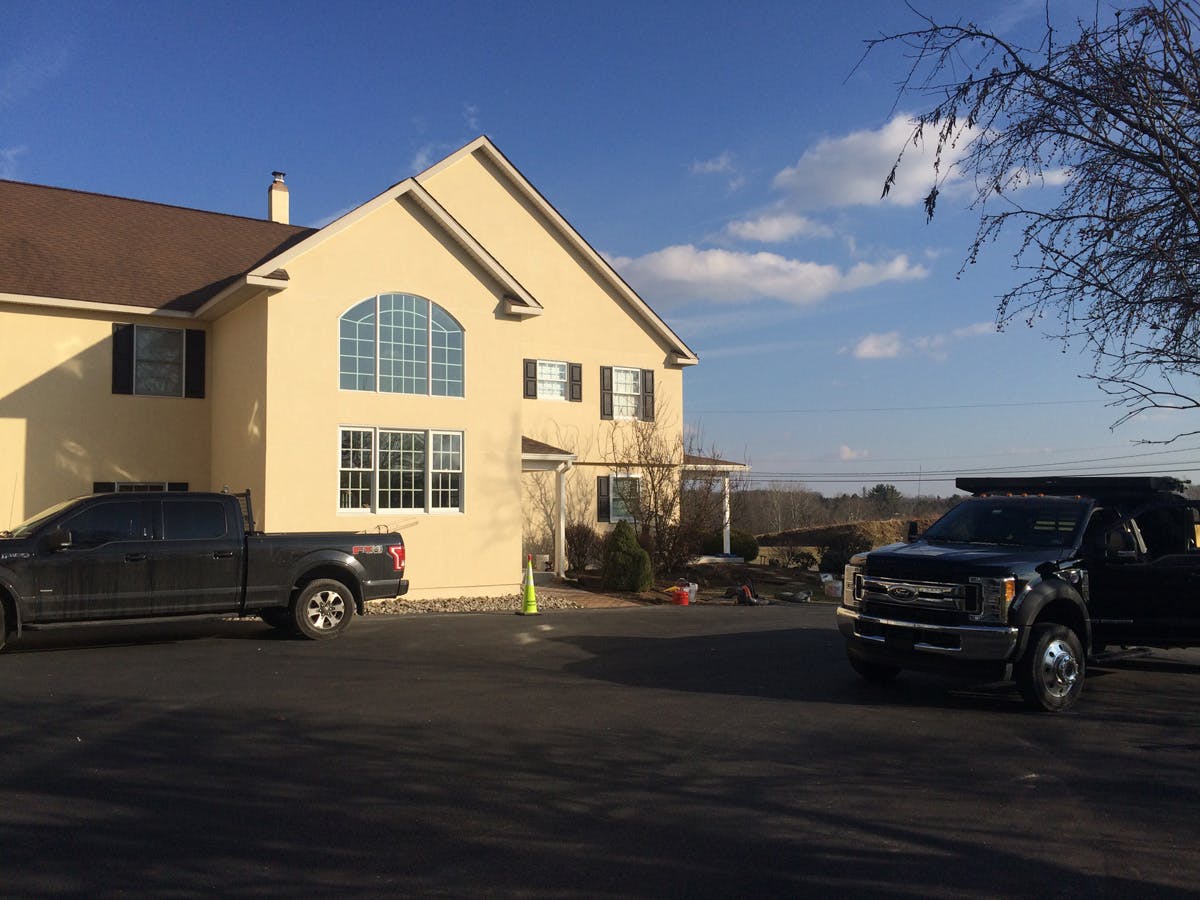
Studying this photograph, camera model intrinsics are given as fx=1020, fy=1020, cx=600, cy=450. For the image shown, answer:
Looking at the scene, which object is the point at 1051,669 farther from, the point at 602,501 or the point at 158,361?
the point at 602,501

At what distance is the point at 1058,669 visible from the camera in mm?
9648

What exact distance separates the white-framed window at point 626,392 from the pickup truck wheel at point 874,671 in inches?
675

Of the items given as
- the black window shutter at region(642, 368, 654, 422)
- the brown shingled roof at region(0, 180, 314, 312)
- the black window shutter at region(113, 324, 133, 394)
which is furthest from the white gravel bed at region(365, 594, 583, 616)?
the black window shutter at region(642, 368, 654, 422)

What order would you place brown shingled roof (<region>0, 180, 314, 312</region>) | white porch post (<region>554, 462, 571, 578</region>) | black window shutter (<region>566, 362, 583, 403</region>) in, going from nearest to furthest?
brown shingled roof (<region>0, 180, 314, 312</region>), white porch post (<region>554, 462, 571, 578</region>), black window shutter (<region>566, 362, 583, 403</region>)

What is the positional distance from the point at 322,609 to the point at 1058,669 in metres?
9.27

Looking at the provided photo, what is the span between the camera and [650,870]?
5289 mm

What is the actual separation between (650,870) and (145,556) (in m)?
9.69

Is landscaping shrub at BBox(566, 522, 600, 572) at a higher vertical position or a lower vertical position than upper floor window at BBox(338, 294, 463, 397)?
lower

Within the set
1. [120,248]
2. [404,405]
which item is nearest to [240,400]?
[404,405]

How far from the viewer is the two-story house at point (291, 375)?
57.4 ft

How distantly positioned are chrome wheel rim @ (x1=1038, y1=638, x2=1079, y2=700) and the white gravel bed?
10247 millimetres

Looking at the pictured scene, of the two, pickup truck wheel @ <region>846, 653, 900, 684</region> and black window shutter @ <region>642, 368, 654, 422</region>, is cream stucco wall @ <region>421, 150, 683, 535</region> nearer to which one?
black window shutter @ <region>642, 368, 654, 422</region>

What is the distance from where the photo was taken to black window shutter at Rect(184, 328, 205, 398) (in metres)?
19.8

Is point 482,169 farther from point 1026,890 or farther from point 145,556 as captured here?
point 1026,890
